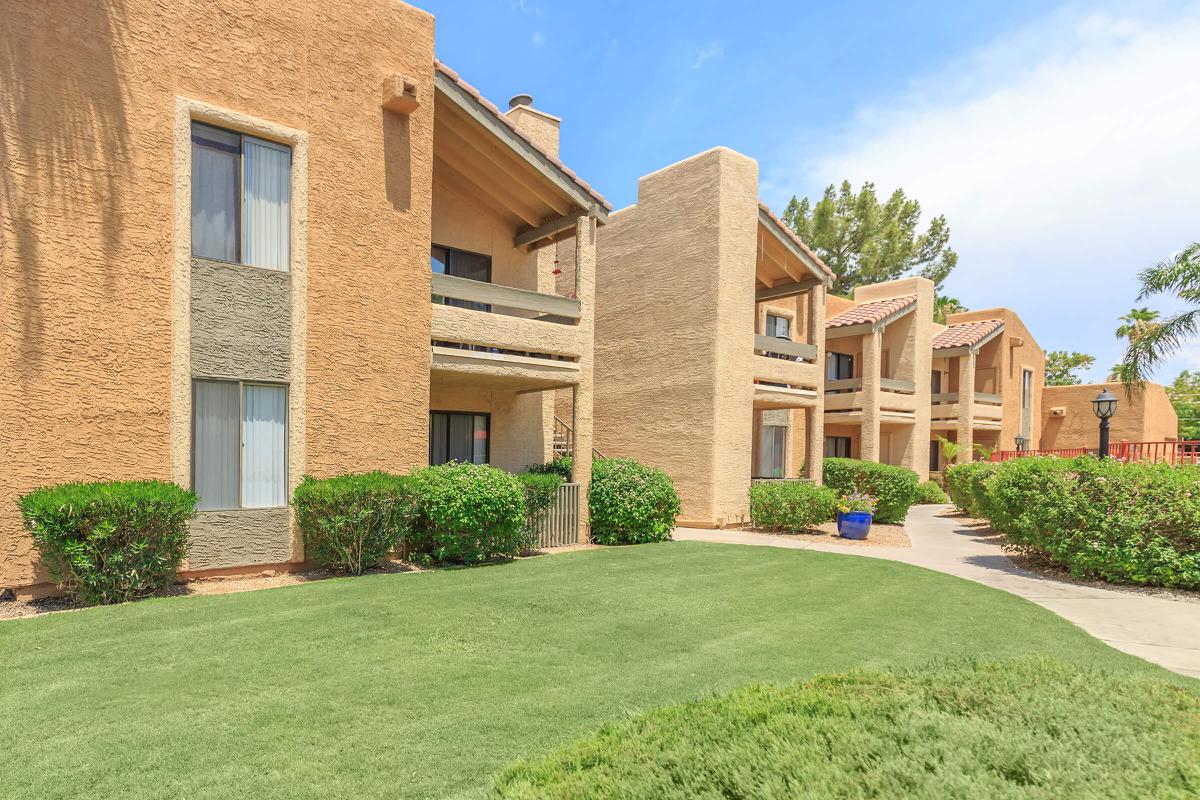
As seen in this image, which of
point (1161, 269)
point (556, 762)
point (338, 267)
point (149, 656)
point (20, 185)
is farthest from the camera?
point (1161, 269)

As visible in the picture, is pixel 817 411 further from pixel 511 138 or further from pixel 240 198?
pixel 240 198

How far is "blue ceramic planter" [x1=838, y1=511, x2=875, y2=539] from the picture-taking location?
638 inches

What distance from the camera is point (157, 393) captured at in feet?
29.6

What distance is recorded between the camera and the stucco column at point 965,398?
27.2 meters

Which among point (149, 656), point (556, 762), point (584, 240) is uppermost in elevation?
point (584, 240)

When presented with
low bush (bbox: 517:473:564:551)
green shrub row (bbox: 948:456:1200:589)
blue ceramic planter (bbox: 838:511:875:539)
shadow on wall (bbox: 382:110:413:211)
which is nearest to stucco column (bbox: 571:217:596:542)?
low bush (bbox: 517:473:564:551)

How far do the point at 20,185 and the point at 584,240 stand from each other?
30.0 feet

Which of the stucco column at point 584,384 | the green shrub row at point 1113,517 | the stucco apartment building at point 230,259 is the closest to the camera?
the stucco apartment building at point 230,259

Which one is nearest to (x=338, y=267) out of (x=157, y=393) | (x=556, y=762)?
(x=157, y=393)

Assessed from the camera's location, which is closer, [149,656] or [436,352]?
[149,656]

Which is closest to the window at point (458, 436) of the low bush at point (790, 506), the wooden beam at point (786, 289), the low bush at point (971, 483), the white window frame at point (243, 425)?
the white window frame at point (243, 425)

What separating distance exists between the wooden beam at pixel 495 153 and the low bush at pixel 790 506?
350 inches

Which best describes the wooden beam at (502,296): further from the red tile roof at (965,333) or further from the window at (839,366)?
the red tile roof at (965,333)

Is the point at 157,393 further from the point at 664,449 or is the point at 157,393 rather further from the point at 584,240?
the point at 664,449
